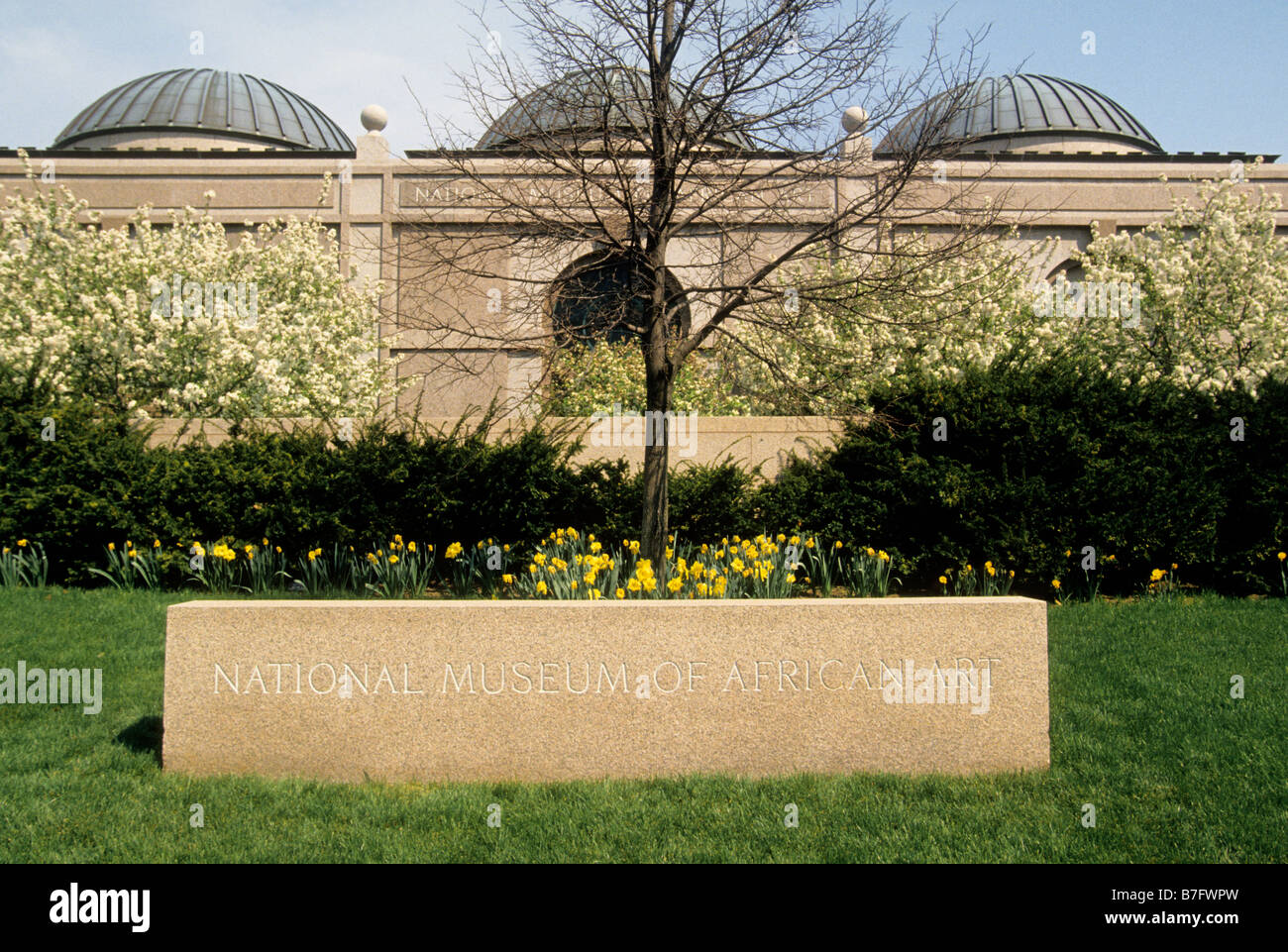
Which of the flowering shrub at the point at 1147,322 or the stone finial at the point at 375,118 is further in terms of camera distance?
the stone finial at the point at 375,118

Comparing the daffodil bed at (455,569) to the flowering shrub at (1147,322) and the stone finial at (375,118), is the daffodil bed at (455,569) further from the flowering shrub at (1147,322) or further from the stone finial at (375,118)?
the stone finial at (375,118)

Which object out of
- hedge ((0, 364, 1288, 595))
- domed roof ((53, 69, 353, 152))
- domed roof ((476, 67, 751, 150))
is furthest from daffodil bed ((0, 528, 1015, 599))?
domed roof ((53, 69, 353, 152))

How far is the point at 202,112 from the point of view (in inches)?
1182

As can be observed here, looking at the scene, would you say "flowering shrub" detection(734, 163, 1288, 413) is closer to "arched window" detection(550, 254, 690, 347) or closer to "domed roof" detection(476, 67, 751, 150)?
"arched window" detection(550, 254, 690, 347)

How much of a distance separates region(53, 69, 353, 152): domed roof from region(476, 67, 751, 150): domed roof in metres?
26.0

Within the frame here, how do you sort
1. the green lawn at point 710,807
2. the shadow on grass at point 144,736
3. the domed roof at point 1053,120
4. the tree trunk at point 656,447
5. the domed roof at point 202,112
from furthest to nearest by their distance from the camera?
the domed roof at point 202,112, the domed roof at point 1053,120, the tree trunk at point 656,447, the shadow on grass at point 144,736, the green lawn at point 710,807

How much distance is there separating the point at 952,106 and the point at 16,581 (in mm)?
9423

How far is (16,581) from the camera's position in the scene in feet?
28.4

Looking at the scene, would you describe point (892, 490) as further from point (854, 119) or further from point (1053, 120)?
point (1053, 120)

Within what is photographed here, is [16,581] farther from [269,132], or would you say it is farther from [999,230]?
[269,132]

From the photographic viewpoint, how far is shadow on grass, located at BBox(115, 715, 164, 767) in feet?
15.8

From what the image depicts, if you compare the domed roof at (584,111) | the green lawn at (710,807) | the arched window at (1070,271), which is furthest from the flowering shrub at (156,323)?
the arched window at (1070,271)

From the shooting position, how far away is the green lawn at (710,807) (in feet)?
12.3

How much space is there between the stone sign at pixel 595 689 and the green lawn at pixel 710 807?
165 millimetres
